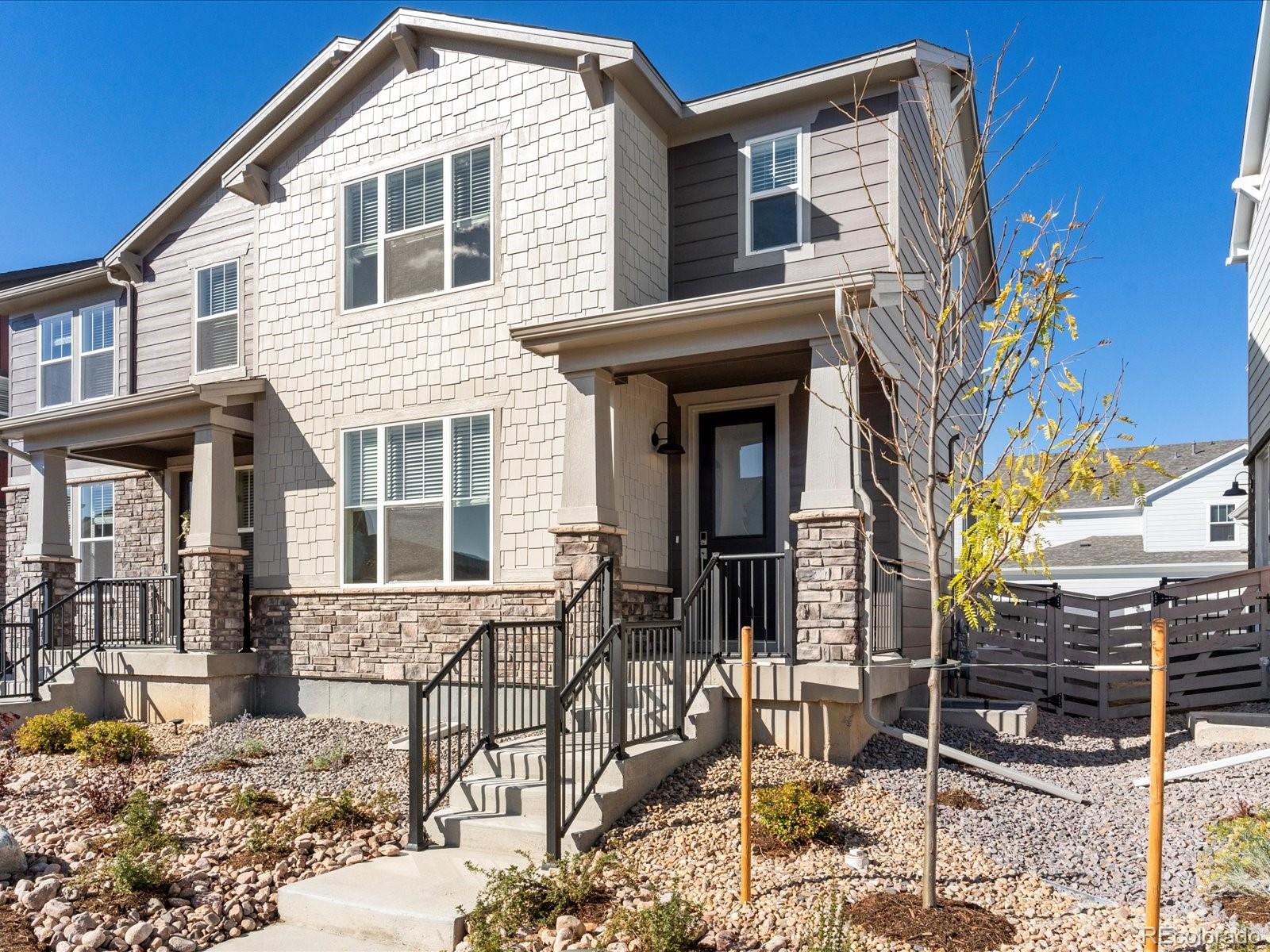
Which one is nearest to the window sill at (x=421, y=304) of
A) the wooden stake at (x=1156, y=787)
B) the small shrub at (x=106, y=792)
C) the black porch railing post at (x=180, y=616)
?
the black porch railing post at (x=180, y=616)

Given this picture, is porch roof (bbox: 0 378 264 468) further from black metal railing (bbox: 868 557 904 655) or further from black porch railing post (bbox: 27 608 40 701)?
black metal railing (bbox: 868 557 904 655)

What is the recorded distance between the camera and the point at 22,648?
11.6 meters

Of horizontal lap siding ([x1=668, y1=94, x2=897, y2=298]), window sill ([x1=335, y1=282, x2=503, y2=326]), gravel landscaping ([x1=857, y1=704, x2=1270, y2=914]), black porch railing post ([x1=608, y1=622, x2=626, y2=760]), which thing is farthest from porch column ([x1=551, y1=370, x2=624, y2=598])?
gravel landscaping ([x1=857, y1=704, x2=1270, y2=914])

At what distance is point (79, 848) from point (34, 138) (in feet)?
36.8

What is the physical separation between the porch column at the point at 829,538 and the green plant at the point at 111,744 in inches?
240

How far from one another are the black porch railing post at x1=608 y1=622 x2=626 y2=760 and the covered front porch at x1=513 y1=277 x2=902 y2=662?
110 cm

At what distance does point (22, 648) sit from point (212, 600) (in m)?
2.94

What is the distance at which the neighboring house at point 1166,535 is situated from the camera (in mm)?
26391

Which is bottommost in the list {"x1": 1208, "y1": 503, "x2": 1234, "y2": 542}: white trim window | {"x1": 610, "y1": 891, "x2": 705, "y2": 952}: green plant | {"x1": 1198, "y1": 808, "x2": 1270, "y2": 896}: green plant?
{"x1": 610, "y1": 891, "x2": 705, "y2": 952}: green plant

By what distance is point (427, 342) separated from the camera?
33.3 feet

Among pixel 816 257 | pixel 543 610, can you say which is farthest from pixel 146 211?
pixel 816 257

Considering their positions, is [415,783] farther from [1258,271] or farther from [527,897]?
[1258,271]

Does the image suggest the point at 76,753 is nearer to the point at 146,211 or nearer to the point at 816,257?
the point at 146,211

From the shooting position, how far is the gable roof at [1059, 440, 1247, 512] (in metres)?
27.6
